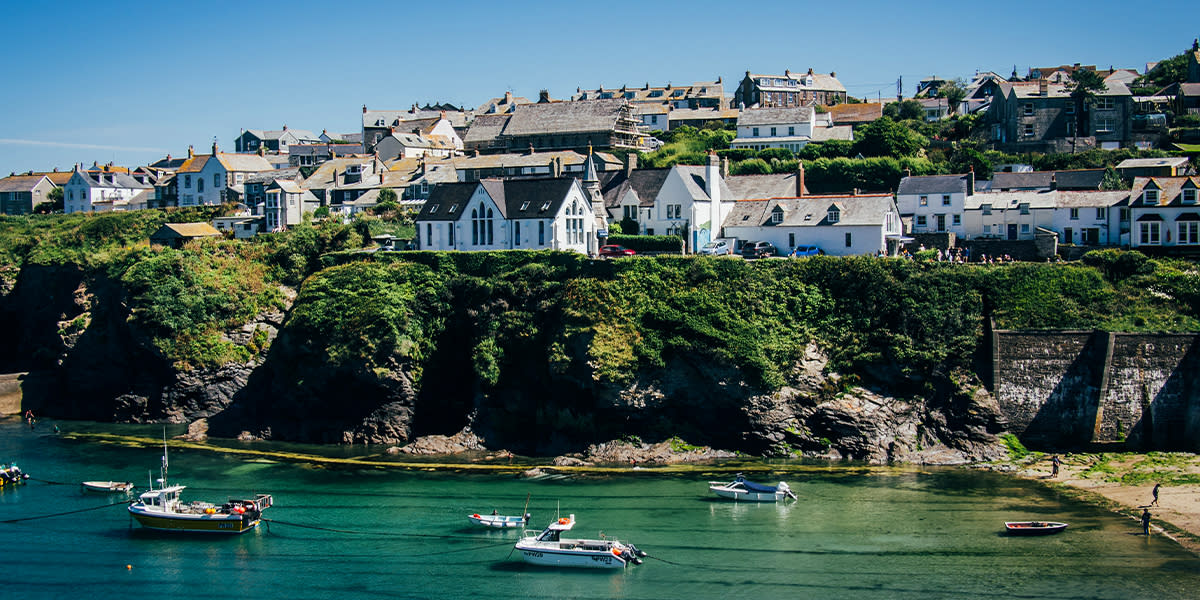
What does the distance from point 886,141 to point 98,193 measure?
3232 inches

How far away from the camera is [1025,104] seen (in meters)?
94.2

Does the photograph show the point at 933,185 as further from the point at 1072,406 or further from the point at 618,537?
the point at 618,537

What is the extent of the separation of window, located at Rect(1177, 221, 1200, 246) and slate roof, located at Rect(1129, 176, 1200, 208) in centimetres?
117

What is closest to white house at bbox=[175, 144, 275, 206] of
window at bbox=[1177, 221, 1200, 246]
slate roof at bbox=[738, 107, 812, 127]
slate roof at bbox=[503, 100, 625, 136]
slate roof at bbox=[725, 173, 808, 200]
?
slate roof at bbox=[503, 100, 625, 136]

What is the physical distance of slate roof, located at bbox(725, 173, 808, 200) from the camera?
7625cm

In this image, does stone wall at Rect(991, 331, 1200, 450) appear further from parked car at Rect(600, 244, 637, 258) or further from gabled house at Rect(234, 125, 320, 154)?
gabled house at Rect(234, 125, 320, 154)

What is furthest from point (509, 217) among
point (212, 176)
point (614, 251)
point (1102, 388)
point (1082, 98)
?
point (1082, 98)

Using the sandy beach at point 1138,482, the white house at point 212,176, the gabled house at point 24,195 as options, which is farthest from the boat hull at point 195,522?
the gabled house at point 24,195

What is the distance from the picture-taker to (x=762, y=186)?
7725cm

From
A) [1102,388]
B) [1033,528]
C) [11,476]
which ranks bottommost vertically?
[1033,528]

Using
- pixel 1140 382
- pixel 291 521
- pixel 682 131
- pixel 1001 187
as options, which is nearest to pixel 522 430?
pixel 291 521

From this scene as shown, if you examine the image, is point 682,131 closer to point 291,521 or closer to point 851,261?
point 851,261

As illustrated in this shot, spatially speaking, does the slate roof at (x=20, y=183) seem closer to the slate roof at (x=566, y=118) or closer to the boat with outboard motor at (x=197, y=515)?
the slate roof at (x=566, y=118)

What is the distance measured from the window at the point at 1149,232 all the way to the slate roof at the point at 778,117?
3742cm
